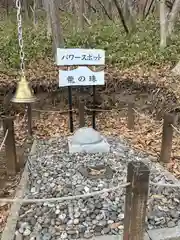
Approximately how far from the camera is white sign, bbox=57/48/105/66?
5090 millimetres

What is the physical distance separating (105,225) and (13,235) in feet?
2.88

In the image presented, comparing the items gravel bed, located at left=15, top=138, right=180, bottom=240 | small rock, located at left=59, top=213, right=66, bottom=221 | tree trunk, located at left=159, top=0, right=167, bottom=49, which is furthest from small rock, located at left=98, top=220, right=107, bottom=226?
tree trunk, located at left=159, top=0, right=167, bottom=49

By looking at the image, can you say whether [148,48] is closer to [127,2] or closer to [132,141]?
[127,2]

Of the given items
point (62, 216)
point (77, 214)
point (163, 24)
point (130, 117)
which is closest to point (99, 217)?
point (77, 214)

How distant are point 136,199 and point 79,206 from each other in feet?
3.22

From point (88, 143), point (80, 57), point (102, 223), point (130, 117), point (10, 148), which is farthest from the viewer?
point (130, 117)

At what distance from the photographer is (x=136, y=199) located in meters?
2.12

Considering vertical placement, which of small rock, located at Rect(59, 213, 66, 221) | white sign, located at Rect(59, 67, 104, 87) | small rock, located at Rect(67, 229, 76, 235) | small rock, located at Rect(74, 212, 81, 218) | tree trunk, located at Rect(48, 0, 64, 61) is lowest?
small rock, located at Rect(67, 229, 76, 235)

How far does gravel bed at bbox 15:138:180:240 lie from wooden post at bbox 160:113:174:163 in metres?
0.33

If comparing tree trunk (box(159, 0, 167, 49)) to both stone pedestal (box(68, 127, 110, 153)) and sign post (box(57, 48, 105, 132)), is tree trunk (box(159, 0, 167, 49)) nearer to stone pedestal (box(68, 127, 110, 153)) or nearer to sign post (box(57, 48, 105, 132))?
sign post (box(57, 48, 105, 132))

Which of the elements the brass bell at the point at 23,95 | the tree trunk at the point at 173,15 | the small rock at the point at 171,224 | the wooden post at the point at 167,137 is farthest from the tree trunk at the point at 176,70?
the small rock at the point at 171,224

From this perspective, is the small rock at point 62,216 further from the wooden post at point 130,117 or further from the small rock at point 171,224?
the wooden post at point 130,117

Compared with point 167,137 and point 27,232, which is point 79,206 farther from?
point 167,137

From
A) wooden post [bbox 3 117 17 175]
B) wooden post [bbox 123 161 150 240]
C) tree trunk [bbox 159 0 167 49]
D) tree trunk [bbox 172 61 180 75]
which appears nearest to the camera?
wooden post [bbox 123 161 150 240]
